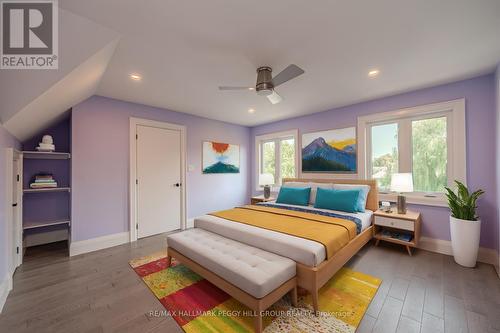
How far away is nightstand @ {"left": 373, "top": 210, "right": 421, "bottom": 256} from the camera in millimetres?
2830

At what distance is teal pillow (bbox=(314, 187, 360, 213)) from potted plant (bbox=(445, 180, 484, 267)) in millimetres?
1136

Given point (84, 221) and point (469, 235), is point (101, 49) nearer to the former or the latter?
point (84, 221)

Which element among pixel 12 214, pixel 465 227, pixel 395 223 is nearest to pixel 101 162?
pixel 12 214

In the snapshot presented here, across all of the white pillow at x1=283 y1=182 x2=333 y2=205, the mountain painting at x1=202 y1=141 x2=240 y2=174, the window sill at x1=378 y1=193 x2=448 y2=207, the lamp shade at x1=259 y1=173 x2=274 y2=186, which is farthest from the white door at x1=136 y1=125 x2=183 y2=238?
the window sill at x1=378 y1=193 x2=448 y2=207

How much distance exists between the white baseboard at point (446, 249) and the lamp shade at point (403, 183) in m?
0.91

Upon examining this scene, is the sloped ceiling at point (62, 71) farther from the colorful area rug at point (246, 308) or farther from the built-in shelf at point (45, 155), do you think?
the colorful area rug at point (246, 308)

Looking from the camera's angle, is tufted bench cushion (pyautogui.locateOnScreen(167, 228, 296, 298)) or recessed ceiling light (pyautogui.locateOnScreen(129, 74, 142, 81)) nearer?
tufted bench cushion (pyautogui.locateOnScreen(167, 228, 296, 298))

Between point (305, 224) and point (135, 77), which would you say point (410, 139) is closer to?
point (305, 224)

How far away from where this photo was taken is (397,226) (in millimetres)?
2930

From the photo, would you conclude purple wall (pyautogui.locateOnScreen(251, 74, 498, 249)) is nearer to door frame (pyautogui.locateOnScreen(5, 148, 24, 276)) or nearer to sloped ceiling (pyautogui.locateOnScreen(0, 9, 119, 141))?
sloped ceiling (pyautogui.locateOnScreen(0, 9, 119, 141))

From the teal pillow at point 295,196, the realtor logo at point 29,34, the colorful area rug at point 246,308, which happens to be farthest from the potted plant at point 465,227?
the realtor logo at point 29,34

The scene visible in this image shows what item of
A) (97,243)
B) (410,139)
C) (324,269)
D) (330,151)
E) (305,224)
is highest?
(410,139)

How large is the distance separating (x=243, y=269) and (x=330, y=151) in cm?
322

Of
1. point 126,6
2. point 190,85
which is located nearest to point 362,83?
point 190,85
